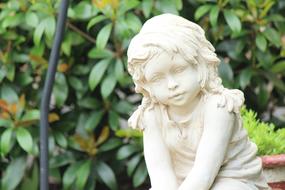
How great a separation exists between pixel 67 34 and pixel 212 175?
1.80 metres

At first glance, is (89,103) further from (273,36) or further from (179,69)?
(179,69)

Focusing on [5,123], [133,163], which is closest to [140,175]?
[133,163]

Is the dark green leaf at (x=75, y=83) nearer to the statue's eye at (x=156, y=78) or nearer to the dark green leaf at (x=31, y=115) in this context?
the dark green leaf at (x=31, y=115)

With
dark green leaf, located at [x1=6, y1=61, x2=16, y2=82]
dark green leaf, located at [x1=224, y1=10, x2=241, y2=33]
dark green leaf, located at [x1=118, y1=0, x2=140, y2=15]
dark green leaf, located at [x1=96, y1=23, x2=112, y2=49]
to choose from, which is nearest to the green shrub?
dark green leaf, located at [x1=224, y1=10, x2=241, y2=33]

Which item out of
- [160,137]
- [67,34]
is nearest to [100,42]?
[67,34]

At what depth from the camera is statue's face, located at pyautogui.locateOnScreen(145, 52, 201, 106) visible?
2.18 meters

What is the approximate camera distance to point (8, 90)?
153 inches

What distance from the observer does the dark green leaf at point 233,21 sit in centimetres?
372

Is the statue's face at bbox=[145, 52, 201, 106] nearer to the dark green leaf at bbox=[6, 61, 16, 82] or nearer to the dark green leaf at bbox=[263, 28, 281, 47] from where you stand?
the dark green leaf at bbox=[263, 28, 281, 47]

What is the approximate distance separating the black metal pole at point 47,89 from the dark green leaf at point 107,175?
2.80 ft

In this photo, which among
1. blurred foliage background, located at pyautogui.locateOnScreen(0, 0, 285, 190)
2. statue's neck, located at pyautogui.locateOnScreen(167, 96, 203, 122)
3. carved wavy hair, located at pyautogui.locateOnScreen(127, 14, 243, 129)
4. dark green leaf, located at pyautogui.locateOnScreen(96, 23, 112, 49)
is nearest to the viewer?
carved wavy hair, located at pyautogui.locateOnScreen(127, 14, 243, 129)

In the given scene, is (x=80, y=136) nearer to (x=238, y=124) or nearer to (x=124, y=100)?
(x=124, y=100)

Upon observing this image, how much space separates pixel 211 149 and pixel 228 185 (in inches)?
4.4

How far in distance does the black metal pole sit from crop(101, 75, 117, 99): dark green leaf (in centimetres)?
75
